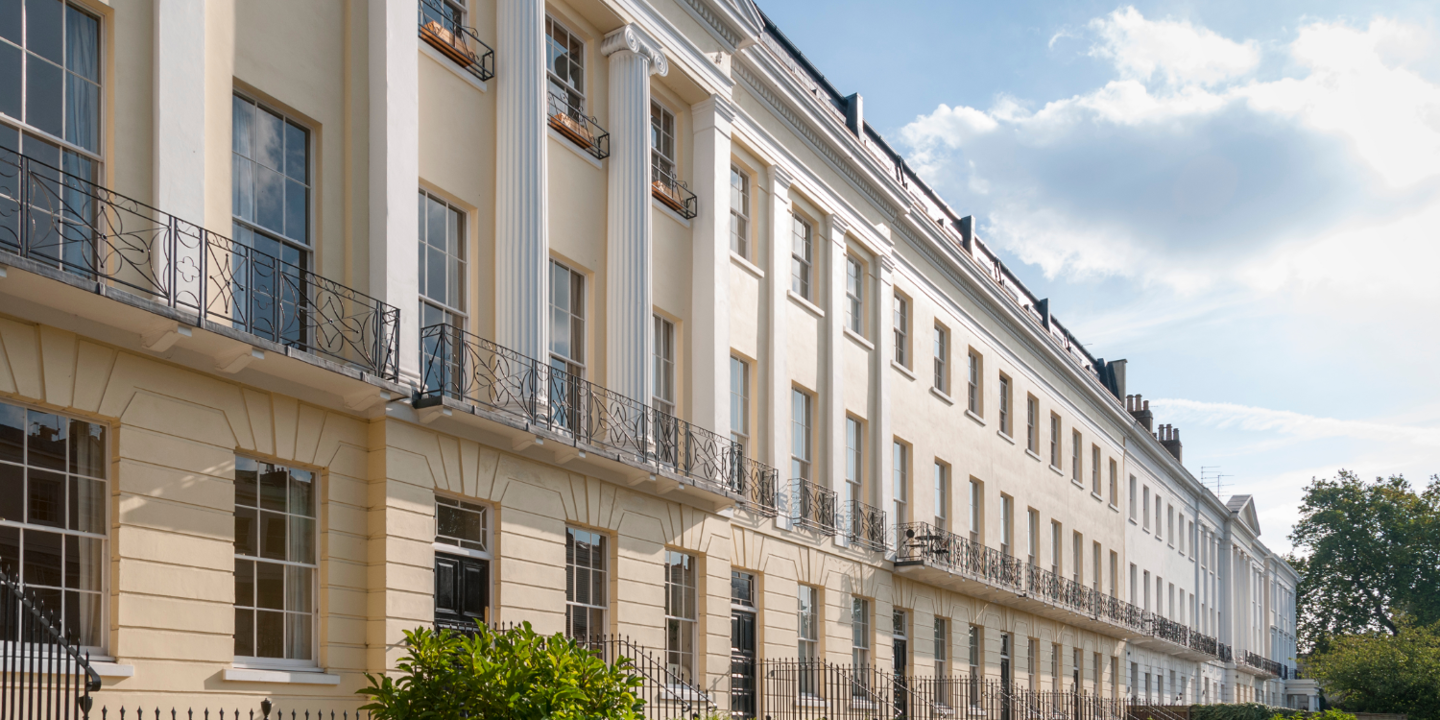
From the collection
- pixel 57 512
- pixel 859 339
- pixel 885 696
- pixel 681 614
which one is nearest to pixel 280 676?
pixel 57 512

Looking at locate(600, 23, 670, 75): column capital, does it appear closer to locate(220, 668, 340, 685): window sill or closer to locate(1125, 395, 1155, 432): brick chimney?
locate(220, 668, 340, 685): window sill

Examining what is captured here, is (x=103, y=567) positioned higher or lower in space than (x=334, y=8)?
A: lower

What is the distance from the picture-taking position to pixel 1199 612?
53656 millimetres

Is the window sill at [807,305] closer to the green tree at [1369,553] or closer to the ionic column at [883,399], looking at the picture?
the ionic column at [883,399]

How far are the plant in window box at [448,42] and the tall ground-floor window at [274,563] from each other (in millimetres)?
4742

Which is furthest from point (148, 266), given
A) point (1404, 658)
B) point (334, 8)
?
point (1404, 658)

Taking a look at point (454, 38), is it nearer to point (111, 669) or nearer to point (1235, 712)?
point (111, 669)

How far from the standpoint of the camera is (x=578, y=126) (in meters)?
16.1

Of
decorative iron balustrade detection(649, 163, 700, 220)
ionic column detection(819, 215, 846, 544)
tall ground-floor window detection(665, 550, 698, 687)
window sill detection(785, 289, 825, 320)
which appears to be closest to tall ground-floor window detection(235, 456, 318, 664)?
tall ground-floor window detection(665, 550, 698, 687)

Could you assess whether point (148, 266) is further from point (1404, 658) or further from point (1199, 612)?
point (1199, 612)

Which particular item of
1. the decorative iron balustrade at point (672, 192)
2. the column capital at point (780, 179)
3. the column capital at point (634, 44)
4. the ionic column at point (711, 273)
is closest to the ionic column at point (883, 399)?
the column capital at point (780, 179)

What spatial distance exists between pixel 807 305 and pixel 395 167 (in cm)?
1014

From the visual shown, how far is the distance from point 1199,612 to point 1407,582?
24.9 metres

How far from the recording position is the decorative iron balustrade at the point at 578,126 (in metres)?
15.7
